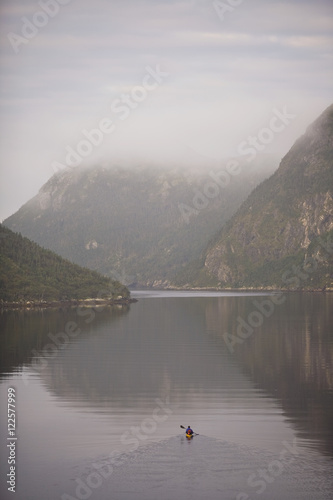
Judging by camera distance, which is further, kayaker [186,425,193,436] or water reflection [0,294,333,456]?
water reflection [0,294,333,456]

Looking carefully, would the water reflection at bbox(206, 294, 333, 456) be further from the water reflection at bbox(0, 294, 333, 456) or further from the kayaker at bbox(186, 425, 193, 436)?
the kayaker at bbox(186, 425, 193, 436)

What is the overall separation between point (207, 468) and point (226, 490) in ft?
10.9

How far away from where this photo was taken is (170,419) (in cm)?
5719

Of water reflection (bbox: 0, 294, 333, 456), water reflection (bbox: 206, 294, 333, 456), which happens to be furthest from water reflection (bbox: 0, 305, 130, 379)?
water reflection (bbox: 206, 294, 333, 456)

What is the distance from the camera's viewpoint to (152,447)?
4838cm

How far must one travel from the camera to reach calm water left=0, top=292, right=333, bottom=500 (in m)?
41.1

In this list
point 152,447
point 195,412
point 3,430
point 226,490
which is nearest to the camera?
point 226,490

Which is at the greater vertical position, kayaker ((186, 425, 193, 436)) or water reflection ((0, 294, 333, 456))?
water reflection ((0, 294, 333, 456))

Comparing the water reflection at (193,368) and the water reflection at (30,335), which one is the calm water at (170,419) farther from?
the water reflection at (30,335)

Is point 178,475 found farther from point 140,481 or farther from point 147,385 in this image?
point 147,385

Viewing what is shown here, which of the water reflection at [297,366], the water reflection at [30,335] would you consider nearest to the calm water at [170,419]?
the water reflection at [297,366]

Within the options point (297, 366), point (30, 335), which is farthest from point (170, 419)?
point (30, 335)

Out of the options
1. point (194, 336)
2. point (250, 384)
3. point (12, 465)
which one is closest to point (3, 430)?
point (12, 465)

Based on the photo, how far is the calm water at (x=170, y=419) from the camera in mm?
41094
